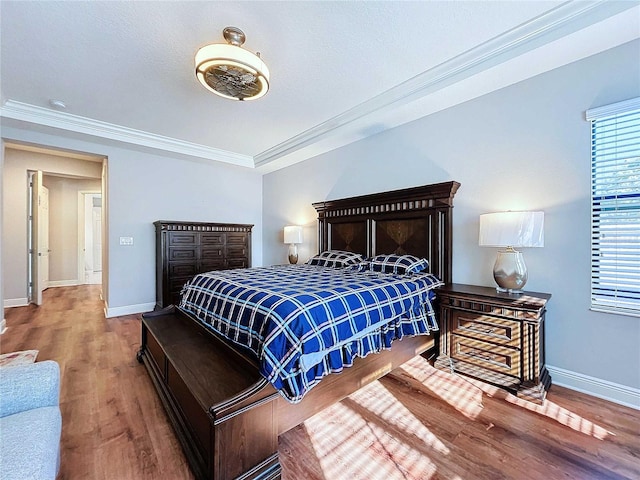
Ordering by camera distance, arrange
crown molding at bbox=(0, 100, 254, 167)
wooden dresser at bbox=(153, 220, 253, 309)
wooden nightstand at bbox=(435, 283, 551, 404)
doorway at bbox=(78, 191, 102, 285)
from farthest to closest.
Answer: doorway at bbox=(78, 191, 102, 285) < wooden dresser at bbox=(153, 220, 253, 309) < crown molding at bbox=(0, 100, 254, 167) < wooden nightstand at bbox=(435, 283, 551, 404)

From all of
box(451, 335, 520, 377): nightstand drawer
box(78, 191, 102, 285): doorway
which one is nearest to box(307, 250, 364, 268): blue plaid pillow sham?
box(451, 335, 520, 377): nightstand drawer

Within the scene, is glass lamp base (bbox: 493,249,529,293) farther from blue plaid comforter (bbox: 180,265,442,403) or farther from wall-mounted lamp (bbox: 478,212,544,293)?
blue plaid comforter (bbox: 180,265,442,403)

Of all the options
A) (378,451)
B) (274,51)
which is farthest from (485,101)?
(378,451)

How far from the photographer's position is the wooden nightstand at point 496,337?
197 centimetres

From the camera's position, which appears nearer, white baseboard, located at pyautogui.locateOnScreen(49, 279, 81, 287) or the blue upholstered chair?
the blue upholstered chair

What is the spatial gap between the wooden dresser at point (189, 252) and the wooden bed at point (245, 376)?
157 centimetres

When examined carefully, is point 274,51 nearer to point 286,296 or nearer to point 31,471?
point 286,296

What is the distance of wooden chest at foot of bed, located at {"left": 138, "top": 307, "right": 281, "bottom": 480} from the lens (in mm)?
1214

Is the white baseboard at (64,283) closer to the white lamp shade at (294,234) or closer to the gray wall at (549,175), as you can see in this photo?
the white lamp shade at (294,234)

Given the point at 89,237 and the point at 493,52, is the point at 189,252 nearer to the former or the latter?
the point at 493,52

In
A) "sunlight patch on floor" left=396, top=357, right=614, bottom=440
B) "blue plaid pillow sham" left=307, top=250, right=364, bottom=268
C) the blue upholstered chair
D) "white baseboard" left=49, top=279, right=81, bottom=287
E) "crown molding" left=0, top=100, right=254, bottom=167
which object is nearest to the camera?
the blue upholstered chair

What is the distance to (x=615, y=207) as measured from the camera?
198 centimetres

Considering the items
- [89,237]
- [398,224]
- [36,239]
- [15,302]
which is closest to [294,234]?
[398,224]

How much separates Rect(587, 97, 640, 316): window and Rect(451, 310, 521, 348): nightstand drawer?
630mm
